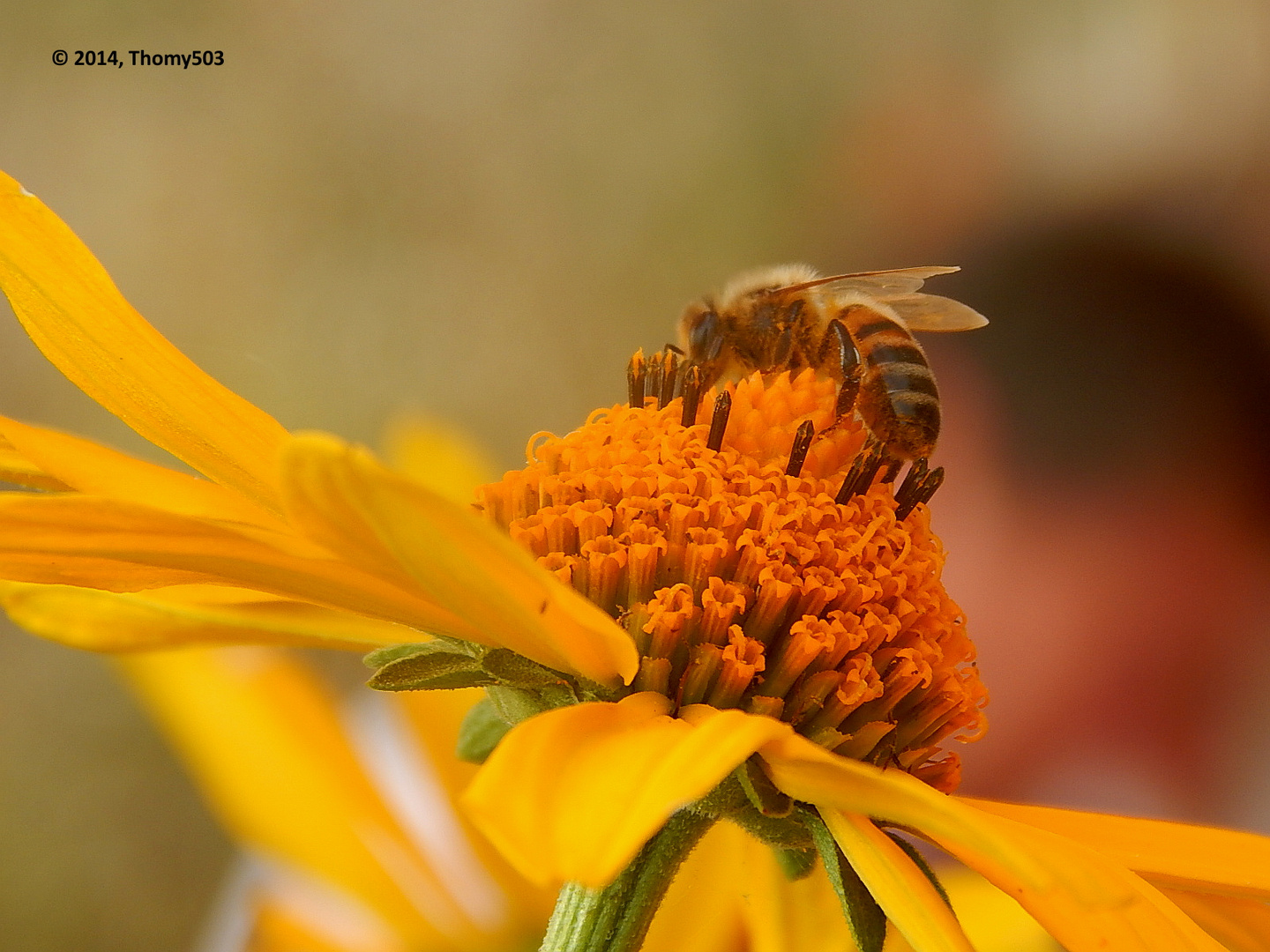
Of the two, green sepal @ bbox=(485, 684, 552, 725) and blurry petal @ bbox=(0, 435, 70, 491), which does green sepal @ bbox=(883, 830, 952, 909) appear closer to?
green sepal @ bbox=(485, 684, 552, 725)

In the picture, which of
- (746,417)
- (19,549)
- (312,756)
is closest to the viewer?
(19,549)

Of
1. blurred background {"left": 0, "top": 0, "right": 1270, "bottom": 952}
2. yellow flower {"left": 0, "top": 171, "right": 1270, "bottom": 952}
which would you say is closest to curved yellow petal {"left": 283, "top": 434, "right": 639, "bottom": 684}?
yellow flower {"left": 0, "top": 171, "right": 1270, "bottom": 952}

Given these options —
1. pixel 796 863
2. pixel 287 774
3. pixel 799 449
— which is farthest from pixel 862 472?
pixel 287 774

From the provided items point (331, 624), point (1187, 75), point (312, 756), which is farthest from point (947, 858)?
point (1187, 75)

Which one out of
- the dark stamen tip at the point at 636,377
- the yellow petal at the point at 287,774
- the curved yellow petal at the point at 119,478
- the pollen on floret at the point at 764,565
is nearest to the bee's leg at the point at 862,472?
the pollen on floret at the point at 764,565

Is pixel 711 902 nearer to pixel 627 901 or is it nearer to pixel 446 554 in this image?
pixel 627 901

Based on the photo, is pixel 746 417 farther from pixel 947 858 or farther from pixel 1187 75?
pixel 1187 75
